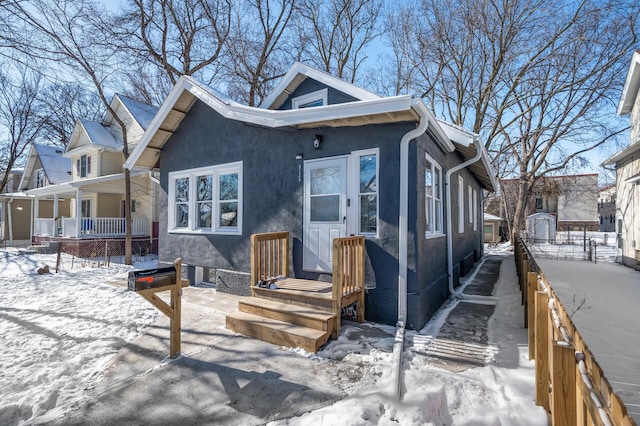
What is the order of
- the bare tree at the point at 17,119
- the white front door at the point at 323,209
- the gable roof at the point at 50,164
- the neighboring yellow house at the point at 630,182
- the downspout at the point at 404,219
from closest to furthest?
the downspout at the point at 404,219, the white front door at the point at 323,209, the neighboring yellow house at the point at 630,182, the bare tree at the point at 17,119, the gable roof at the point at 50,164

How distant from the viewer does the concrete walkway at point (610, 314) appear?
3295mm

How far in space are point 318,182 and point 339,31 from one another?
12.6 meters

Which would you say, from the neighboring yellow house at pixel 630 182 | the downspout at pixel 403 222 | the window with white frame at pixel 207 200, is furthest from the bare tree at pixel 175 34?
the neighboring yellow house at pixel 630 182

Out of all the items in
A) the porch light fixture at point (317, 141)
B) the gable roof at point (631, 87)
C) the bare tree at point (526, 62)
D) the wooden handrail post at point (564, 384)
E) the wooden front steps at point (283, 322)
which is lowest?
the wooden front steps at point (283, 322)

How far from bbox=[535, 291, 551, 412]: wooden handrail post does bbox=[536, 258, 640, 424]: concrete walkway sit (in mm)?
800

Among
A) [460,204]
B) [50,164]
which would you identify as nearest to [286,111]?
[460,204]

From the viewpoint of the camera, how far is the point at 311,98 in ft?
22.3

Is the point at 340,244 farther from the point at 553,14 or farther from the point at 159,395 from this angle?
the point at 553,14

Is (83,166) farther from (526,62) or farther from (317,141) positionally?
(526,62)

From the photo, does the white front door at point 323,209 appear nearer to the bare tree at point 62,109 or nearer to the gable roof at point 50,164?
the bare tree at point 62,109

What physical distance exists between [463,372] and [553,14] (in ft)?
48.1

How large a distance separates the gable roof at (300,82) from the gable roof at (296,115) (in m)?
→ 0.11

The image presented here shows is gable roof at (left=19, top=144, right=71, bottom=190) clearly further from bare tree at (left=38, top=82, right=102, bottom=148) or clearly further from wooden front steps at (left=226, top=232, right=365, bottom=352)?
wooden front steps at (left=226, top=232, right=365, bottom=352)

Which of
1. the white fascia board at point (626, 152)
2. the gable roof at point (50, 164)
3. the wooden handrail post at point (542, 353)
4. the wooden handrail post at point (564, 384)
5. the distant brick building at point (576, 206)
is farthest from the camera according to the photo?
the distant brick building at point (576, 206)
